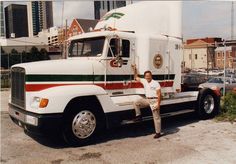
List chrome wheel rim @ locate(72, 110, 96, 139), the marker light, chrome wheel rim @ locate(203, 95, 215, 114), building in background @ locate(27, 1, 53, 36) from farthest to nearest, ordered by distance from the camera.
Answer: building in background @ locate(27, 1, 53, 36) → chrome wheel rim @ locate(203, 95, 215, 114) → chrome wheel rim @ locate(72, 110, 96, 139) → the marker light

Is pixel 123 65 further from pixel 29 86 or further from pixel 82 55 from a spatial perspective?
pixel 29 86

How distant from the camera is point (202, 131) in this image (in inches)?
332

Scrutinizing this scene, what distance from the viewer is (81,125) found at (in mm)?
7109

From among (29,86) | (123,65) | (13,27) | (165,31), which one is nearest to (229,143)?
(123,65)

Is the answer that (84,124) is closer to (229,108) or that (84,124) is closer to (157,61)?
(157,61)

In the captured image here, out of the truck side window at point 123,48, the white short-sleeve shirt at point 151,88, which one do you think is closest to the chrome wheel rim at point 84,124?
the white short-sleeve shirt at point 151,88

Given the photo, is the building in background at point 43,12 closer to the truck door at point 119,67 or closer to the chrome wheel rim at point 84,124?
the truck door at point 119,67

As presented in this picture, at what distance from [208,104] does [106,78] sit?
430 centimetres

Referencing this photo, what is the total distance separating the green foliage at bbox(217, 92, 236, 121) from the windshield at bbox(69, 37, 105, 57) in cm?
471

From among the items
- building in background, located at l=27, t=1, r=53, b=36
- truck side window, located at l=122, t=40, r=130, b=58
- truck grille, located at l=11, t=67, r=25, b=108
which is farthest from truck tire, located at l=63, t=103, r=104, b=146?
building in background, located at l=27, t=1, r=53, b=36

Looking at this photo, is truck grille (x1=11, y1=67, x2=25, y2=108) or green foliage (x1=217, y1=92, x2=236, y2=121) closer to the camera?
truck grille (x1=11, y1=67, x2=25, y2=108)

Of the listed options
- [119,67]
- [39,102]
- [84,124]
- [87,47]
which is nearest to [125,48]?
[119,67]

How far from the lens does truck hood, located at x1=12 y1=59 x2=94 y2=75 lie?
695 cm

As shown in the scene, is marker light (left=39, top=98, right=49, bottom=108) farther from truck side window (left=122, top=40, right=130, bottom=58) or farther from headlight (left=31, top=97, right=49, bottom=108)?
truck side window (left=122, top=40, right=130, bottom=58)
